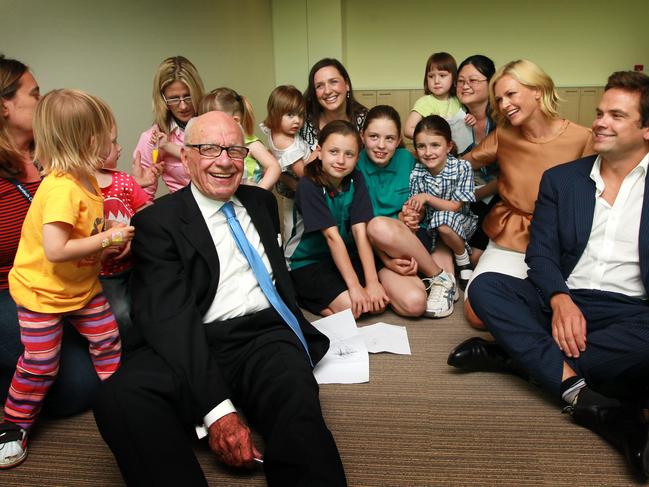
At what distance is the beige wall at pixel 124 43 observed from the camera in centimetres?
249

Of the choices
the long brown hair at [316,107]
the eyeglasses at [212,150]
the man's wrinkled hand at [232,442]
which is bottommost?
the man's wrinkled hand at [232,442]

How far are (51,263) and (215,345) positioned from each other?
0.59 metres

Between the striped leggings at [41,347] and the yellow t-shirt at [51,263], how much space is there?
5cm

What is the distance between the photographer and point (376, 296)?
2.58m

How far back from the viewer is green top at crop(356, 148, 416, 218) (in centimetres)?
286

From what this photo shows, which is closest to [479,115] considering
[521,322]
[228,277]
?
[521,322]

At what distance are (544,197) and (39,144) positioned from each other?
1862 millimetres

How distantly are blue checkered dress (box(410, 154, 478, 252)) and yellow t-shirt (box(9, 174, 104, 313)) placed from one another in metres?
1.77

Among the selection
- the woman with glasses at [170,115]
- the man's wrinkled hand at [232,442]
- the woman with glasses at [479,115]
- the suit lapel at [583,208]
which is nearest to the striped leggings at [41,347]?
the man's wrinkled hand at [232,442]

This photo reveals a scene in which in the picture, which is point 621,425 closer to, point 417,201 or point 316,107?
point 417,201

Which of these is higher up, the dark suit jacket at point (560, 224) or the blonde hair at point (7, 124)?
the blonde hair at point (7, 124)

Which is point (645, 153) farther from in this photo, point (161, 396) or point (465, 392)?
point (161, 396)

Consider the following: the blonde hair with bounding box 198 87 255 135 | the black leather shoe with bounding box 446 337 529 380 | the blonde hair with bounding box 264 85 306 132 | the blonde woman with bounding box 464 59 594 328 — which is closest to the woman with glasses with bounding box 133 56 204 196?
the blonde hair with bounding box 198 87 255 135

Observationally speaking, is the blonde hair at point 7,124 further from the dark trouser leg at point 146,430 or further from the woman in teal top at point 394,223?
the woman in teal top at point 394,223
